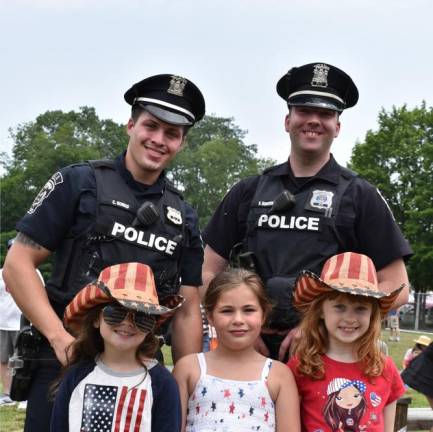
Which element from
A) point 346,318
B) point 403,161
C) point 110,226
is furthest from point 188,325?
point 403,161

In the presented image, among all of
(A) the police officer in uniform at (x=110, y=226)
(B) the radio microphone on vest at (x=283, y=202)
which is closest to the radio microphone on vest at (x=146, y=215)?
(A) the police officer in uniform at (x=110, y=226)

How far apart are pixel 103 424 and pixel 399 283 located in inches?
70.0

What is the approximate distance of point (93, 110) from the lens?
238 feet

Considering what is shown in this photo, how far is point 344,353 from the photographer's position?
3969mm

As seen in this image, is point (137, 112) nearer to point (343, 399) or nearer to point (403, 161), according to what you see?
point (343, 399)

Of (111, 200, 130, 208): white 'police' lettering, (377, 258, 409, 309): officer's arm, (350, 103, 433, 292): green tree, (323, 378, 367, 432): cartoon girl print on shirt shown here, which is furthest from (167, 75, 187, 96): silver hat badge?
(350, 103, 433, 292): green tree

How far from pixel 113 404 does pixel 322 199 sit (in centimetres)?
162

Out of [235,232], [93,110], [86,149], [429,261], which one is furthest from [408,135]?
[235,232]

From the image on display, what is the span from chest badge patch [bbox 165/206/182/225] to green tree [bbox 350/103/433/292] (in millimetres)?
40183

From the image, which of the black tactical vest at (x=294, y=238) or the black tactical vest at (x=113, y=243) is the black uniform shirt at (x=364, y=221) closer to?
the black tactical vest at (x=294, y=238)

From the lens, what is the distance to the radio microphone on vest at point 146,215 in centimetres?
395

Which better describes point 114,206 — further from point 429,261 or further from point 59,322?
point 429,261

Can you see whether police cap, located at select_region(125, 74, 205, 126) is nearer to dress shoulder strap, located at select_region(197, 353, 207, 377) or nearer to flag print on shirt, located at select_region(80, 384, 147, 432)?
dress shoulder strap, located at select_region(197, 353, 207, 377)

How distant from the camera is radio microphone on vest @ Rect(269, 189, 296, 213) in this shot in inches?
173
